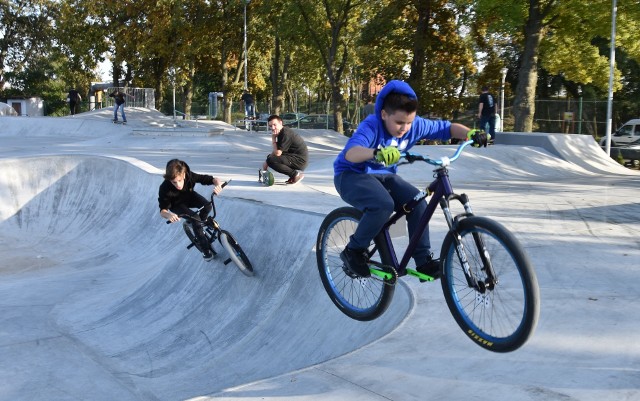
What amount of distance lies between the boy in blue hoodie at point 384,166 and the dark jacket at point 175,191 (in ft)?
13.3

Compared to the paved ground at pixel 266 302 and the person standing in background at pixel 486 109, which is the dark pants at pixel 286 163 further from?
the person standing in background at pixel 486 109

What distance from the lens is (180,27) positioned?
40531 mm

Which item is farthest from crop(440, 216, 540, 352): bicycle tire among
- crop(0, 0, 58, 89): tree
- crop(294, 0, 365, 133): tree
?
crop(0, 0, 58, 89): tree

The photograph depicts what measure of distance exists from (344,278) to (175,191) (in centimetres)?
373

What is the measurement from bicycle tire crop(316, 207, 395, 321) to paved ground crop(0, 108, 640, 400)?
1.08 feet

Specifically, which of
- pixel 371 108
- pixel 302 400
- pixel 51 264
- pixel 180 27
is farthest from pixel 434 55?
pixel 302 400

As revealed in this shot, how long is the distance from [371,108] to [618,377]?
2027 centimetres

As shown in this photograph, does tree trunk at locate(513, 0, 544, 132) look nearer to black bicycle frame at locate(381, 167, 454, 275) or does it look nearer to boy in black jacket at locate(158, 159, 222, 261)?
boy in black jacket at locate(158, 159, 222, 261)

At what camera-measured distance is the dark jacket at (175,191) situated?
321 inches

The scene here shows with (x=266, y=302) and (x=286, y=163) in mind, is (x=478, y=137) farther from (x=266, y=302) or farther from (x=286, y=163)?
(x=286, y=163)

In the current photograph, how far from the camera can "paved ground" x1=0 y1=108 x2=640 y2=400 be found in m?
3.85

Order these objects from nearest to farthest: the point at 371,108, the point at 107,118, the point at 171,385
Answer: the point at 171,385 → the point at 371,108 → the point at 107,118

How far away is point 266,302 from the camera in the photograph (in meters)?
7.30

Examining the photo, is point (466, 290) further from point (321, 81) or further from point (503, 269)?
point (321, 81)
